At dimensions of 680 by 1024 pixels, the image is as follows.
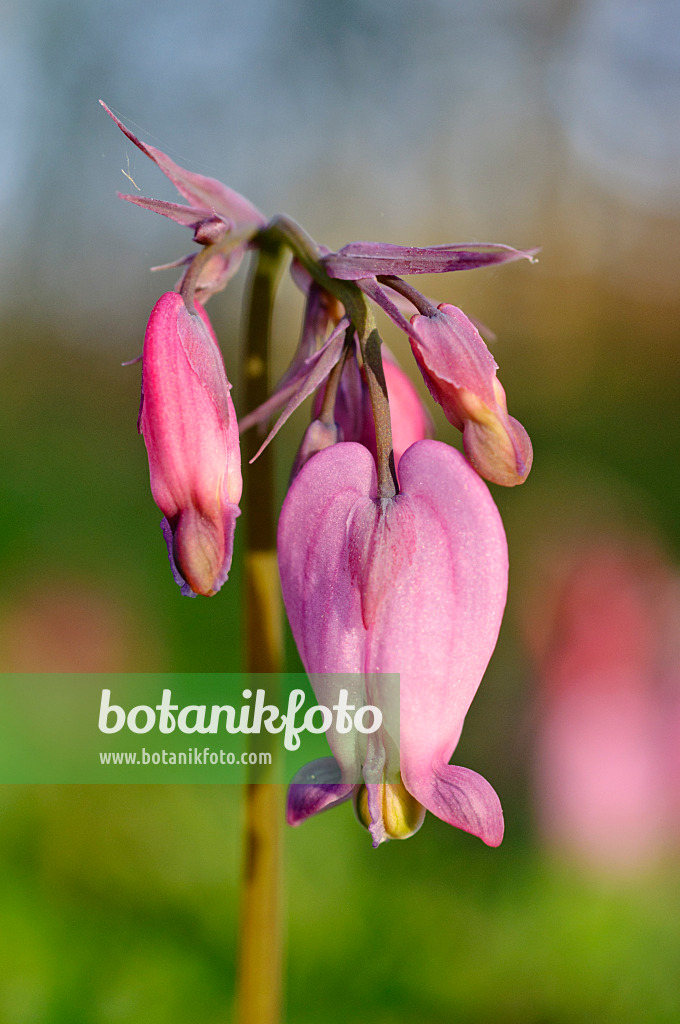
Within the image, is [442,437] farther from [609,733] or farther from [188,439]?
[188,439]

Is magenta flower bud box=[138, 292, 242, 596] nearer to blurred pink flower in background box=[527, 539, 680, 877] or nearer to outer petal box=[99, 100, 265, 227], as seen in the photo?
outer petal box=[99, 100, 265, 227]

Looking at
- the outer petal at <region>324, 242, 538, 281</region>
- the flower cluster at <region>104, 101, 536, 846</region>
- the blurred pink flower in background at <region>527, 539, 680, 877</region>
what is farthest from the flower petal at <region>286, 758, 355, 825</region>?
the blurred pink flower in background at <region>527, 539, 680, 877</region>

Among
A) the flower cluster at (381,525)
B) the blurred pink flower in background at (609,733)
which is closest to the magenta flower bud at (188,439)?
the flower cluster at (381,525)

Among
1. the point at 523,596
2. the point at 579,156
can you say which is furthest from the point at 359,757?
the point at 579,156

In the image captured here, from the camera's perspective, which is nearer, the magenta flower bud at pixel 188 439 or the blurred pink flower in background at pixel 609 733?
the magenta flower bud at pixel 188 439

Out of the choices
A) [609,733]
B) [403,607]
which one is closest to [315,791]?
[403,607]

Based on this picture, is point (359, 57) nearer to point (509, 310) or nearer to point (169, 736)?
point (509, 310)

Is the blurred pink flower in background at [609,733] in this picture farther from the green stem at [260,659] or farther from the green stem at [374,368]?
the green stem at [374,368]
